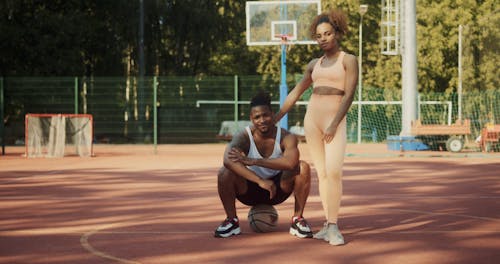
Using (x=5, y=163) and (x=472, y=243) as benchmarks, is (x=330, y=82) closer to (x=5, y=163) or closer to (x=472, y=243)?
(x=472, y=243)

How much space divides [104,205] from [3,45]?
28.3 m

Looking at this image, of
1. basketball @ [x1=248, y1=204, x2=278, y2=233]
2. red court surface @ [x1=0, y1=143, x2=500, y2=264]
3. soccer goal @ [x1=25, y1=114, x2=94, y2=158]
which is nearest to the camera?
red court surface @ [x1=0, y1=143, x2=500, y2=264]

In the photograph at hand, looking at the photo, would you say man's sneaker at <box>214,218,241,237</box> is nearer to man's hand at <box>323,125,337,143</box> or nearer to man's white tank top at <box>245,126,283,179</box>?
man's white tank top at <box>245,126,283,179</box>

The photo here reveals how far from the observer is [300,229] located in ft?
22.9

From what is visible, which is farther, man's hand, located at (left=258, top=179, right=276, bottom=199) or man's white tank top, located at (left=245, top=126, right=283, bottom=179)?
man's white tank top, located at (left=245, top=126, right=283, bottom=179)

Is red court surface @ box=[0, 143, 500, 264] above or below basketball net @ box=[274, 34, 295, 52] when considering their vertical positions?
below

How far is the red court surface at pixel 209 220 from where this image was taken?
6.13 metres

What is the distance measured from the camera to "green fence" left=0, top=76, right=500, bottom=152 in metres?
26.6

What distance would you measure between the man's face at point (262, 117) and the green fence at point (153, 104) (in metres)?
18.7

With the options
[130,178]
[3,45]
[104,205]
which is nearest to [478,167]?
[130,178]

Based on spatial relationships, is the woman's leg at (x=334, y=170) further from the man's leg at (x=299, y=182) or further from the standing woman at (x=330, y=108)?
the man's leg at (x=299, y=182)

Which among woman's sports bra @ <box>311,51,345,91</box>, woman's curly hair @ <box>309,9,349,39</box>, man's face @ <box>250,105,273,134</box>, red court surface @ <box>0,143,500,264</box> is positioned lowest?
red court surface @ <box>0,143,500,264</box>

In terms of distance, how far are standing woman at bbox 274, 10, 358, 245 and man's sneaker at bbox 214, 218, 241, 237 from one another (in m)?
0.73

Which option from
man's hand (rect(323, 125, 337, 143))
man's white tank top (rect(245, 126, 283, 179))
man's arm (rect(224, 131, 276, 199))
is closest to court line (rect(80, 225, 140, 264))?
man's arm (rect(224, 131, 276, 199))
